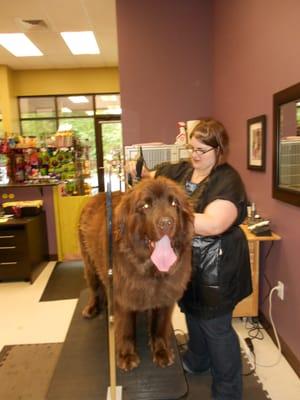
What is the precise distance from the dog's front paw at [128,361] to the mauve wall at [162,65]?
2.71 meters

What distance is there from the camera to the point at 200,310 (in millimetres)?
1678

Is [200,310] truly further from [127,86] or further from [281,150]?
[127,86]

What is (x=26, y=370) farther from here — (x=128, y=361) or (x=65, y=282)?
(x=65, y=282)

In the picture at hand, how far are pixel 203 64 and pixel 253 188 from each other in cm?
172

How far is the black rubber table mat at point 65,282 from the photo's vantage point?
3.77 m

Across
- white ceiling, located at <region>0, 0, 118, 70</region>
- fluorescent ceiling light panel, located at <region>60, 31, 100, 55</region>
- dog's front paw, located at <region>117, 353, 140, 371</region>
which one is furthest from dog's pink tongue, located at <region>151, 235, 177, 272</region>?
fluorescent ceiling light panel, located at <region>60, 31, 100, 55</region>

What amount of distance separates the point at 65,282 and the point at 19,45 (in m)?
4.30

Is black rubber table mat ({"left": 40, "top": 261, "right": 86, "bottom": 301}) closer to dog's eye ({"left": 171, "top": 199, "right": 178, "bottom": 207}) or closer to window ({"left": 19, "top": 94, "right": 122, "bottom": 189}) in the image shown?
dog's eye ({"left": 171, "top": 199, "right": 178, "bottom": 207})

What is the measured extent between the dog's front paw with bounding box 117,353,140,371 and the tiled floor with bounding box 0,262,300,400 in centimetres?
98

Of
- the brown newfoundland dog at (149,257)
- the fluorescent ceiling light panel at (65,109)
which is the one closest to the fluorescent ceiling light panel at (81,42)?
the fluorescent ceiling light panel at (65,109)

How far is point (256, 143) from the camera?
9.34 ft

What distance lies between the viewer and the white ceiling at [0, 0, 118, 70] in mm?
4469

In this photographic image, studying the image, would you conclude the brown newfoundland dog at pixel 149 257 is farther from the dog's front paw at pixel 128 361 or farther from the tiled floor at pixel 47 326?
the tiled floor at pixel 47 326

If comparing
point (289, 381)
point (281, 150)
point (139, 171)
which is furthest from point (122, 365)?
point (281, 150)
